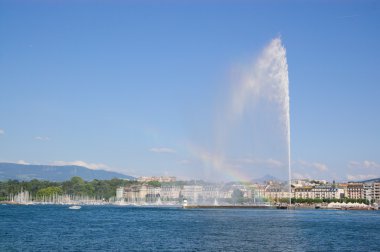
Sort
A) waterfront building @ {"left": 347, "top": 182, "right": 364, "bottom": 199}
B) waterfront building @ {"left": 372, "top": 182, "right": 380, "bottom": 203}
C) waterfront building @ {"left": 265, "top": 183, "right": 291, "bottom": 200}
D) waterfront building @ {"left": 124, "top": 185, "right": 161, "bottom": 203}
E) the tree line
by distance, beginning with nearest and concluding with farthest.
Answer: waterfront building @ {"left": 372, "top": 182, "right": 380, "bottom": 203} → the tree line → waterfront building @ {"left": 265, "top": 183, "right": 291, "bottom": 200} → waterfront building @ {"left": 347, "top": 182, "right": 364, "bottom": 199} → waterfront building @ {"left": 124, "top": 185, "right": 161, "bottom": 203}

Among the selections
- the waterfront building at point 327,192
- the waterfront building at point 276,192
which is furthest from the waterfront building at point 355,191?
the waterfront building at point 276,192

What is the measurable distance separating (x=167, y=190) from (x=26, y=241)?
148m

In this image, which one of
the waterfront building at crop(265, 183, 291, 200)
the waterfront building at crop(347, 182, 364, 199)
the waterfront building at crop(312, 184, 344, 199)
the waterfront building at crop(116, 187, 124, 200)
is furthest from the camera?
the waterfront building at crop(116, 187, 124, 200)

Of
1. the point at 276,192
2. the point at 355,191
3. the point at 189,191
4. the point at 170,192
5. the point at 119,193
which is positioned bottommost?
the point at 119,193

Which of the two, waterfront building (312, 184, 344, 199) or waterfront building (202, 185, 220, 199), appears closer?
waterfront building (202, 185, 220, 199)

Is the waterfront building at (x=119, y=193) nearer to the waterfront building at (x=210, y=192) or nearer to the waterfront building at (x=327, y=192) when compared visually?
the waterfront building at (x=210, y=192)

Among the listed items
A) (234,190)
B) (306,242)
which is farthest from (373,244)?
(234,190)

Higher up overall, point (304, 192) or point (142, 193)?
point (304, 192)

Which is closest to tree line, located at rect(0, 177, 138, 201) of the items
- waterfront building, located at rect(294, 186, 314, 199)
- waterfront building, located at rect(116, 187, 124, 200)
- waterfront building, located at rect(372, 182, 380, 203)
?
waterfront building, located at rect(116, 187, 124, 200)

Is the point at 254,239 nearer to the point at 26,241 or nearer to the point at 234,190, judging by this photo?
the point at 26,241

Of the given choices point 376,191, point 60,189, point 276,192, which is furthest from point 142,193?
point 376,191

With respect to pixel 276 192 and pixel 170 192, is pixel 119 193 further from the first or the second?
pixel 276 192

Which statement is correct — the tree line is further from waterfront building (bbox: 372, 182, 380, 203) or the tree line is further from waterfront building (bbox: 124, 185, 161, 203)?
waterfront building (bbox: 372, 182, 380, 203)

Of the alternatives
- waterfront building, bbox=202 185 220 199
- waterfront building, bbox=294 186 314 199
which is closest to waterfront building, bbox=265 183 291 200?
waterfront building, bbox=294 186 314 199
